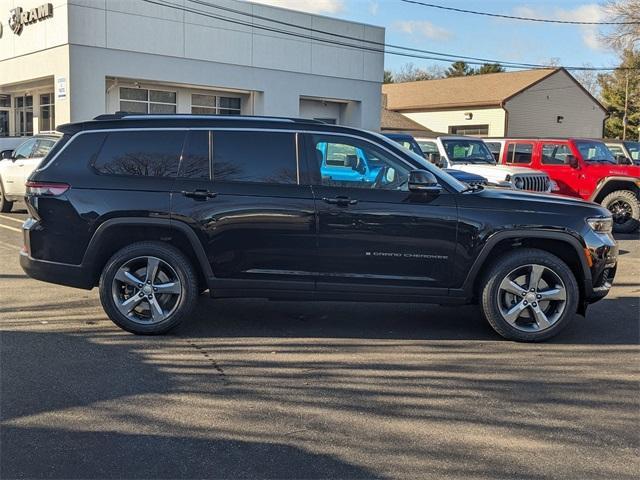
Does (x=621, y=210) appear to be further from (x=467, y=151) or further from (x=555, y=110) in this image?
(x=555, y=110)

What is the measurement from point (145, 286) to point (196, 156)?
1.25 meters

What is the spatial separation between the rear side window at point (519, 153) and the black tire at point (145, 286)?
447 inches

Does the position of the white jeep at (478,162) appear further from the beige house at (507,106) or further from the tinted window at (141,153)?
the beige house at (507,106)

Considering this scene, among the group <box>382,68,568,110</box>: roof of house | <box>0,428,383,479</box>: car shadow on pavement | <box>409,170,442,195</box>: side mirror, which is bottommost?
<box>0,428,383,479</box>: car shadow on pavement

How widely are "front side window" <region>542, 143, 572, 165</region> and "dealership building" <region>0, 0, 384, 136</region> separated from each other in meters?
14.4

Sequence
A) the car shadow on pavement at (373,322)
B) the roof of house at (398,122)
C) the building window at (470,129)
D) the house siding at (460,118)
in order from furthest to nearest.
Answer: the building window at (470,129)
the roof of house at (398,122)
the house siding at (460,118)
the car shadow on pavement at (373,322)

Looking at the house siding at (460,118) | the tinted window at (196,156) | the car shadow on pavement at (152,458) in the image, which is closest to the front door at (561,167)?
the tinted window at (196,156)

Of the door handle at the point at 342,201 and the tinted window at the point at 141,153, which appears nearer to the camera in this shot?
the door handle at the point at 342,201

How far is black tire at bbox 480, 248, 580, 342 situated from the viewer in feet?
19.4

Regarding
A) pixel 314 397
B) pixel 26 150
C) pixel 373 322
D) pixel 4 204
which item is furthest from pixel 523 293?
pixel 4 204

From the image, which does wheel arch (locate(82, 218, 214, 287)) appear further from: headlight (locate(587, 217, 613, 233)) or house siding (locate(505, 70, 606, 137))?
house siding (locate(505, 70, 606, 137))

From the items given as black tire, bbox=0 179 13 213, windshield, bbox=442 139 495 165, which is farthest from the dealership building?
windshield, bbox=442 139 495 165

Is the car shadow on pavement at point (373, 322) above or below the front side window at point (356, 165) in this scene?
below

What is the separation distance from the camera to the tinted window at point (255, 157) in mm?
5961
